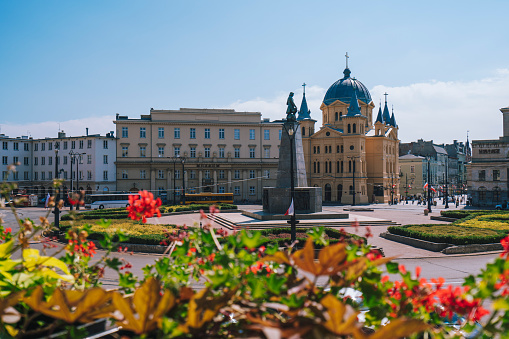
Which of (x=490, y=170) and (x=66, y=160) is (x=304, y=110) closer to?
(x=490, y=170)

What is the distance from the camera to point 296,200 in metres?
33.1

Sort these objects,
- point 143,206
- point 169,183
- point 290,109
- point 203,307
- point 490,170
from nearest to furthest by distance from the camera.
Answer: point 203,307, point 143,206, point 290,109, point 490,170, point 169,183

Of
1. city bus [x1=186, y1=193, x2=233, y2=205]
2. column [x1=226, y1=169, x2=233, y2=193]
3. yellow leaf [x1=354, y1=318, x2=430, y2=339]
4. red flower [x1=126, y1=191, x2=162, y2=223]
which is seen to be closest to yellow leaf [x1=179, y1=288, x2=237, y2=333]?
yellow leaf [x1=354, y1=318, x2=430, y2=339]

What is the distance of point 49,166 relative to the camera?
67188mm

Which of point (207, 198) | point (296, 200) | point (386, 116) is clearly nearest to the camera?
point (296, 200)

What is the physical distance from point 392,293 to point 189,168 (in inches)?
2478

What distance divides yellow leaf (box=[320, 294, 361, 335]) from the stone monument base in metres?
30.4

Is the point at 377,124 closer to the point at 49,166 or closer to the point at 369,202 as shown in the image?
the point at 369,202

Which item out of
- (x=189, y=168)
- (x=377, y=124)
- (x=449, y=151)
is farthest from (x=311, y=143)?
(x=449, y=151)

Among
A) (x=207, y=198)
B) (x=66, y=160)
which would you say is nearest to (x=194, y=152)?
(x=207, y=198)

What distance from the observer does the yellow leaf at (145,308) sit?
6.86 ft

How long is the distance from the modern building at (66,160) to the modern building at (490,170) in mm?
54738

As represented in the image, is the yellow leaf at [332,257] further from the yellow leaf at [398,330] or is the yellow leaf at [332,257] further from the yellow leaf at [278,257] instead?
the yellow leaf at [398,330]

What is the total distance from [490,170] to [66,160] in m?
65.0
